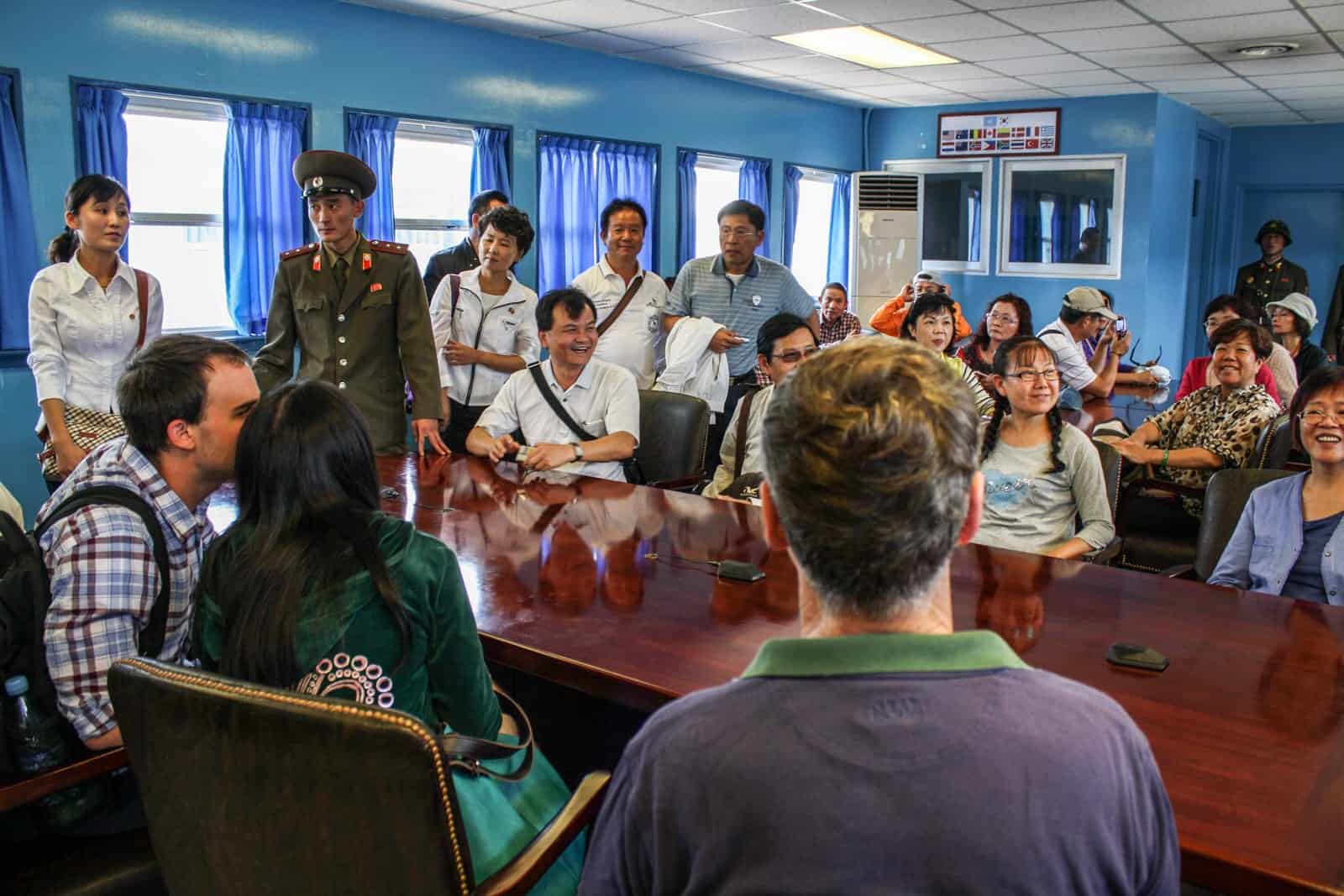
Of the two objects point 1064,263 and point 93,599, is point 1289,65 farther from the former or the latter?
point 93,599

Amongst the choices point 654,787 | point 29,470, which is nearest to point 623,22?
point 29,470

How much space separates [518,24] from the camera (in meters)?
6.01

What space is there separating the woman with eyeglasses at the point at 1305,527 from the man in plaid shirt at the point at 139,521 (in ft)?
6.85

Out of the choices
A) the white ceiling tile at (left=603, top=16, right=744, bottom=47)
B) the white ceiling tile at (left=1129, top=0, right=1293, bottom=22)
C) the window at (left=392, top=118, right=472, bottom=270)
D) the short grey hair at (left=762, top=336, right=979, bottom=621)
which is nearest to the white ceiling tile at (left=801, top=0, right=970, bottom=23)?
the white ceiling tile at (left=603, top=16, right=744, bottom=47)

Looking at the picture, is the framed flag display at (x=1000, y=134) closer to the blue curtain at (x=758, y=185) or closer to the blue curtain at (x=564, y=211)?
the blue curtain at (x=758, y=185)

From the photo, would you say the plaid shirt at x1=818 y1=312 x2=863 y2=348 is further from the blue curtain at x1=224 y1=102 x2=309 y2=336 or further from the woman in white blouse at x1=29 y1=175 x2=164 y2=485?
the woman in white blouse at x1=29 y1=175 x2=164 y2=485

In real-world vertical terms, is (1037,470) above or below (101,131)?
below

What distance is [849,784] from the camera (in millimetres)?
751

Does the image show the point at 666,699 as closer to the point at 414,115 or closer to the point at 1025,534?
the point at 1025,534

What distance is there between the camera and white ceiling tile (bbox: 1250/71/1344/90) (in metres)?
7.69

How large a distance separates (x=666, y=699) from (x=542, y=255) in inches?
215

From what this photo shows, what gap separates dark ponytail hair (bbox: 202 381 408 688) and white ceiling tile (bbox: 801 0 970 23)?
15.0 ft

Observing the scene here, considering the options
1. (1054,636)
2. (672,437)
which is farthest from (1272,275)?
(1054,636)

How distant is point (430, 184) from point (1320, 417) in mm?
5009
